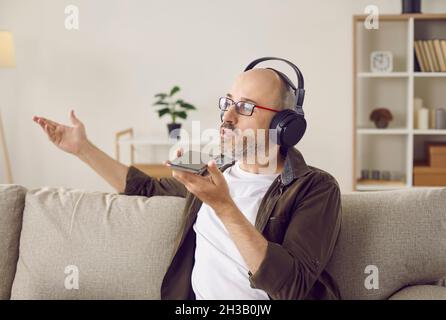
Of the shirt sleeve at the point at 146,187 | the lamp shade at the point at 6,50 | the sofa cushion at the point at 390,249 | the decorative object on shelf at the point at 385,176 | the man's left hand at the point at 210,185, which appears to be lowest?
the decorative object on shelf at the point at 385,176

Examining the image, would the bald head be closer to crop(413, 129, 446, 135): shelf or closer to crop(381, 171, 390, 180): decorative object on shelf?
crop(413, 129, 446, 135): shelf

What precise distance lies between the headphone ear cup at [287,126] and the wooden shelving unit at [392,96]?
250 centimetres

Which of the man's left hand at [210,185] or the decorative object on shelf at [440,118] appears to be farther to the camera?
the decorative object on shelf at [440,118]

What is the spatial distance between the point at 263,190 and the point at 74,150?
22.5 inches

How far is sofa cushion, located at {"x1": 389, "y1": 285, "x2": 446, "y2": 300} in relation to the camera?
148 cm

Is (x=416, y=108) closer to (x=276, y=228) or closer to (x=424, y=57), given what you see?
(x=424, y=57)

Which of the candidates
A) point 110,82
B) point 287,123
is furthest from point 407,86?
point 287,123

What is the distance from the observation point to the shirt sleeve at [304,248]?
1.29 m

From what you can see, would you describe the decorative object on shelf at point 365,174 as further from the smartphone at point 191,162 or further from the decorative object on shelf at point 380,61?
the smartphone at point 191,162

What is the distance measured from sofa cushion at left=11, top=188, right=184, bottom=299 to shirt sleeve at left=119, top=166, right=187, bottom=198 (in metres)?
0.04

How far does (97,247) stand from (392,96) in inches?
117

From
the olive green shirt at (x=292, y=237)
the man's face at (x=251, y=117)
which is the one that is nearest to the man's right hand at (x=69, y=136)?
the olive green shirt at (x=292, y=237)

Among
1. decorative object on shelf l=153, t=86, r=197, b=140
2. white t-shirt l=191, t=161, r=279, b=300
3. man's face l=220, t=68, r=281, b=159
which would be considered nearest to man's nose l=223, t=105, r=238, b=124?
man's face l=220, t=68, r=281, b=159
